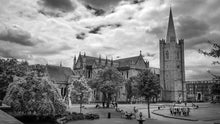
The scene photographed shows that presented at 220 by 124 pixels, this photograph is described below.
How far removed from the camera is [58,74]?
92125mm

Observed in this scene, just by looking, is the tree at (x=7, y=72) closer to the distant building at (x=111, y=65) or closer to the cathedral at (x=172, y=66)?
the distant building at (x=111, y=65)

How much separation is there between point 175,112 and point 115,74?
21465mm

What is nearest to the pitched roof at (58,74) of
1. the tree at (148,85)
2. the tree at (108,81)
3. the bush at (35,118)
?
the tree at (108,81)

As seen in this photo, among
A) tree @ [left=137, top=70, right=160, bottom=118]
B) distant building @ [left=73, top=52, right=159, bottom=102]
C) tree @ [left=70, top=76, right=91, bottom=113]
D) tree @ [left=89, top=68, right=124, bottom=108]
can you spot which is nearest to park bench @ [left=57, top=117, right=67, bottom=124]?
tree @ [left=70, top=76, right=91, bottom=113]

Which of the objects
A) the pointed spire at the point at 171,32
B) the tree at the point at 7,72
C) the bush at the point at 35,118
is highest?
the pointed spire at the point at 171,32

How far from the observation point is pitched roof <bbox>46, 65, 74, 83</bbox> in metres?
89.4

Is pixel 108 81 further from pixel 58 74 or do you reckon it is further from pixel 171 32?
pixel 171 32

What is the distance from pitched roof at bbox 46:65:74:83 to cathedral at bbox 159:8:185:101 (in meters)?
49.1

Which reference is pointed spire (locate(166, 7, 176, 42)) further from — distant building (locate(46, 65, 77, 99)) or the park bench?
the park bench

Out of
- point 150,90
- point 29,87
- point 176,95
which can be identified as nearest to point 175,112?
point 150,90

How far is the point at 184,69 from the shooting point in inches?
4471

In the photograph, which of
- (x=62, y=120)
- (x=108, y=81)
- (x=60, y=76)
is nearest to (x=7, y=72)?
(x=62, y=120)

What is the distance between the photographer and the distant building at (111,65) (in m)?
95.3

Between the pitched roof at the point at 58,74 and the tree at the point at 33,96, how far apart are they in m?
60.5
